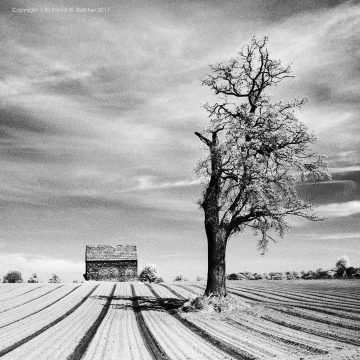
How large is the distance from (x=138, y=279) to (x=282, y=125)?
112ft

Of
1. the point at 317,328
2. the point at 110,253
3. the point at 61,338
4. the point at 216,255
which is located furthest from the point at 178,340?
the point at 110,253

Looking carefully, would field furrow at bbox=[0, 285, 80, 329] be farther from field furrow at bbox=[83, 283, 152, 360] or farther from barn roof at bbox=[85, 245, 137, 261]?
barn roof at bbox=[85, 245, 137, 261]

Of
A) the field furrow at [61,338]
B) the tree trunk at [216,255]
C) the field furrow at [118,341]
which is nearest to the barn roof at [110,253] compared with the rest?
the field furrow at [61,338]

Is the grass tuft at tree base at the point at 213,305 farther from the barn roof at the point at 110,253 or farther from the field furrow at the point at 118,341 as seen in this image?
the barn roof at the point at 110,253

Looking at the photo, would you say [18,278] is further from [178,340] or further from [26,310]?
[178,340]

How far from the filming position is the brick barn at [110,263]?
44375 millimetres

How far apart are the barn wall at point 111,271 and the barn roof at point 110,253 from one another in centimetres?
50

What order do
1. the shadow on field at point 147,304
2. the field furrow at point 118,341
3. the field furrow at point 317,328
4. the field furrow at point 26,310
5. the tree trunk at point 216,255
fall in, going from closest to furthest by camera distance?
the field furrow at point 118,341 → the field furrow at point 317,328 → the field furrow at point 26,310 → the tree trunk at point 216,255 → the shadow on field at point 147,304

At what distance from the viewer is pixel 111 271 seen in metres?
44.7

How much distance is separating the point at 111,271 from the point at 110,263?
1.01 metres

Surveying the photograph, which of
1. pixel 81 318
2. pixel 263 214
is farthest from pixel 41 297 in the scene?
pixel 263 214

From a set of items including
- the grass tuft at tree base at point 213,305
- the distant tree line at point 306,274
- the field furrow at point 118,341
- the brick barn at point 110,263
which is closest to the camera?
the field furrow at point 118,341

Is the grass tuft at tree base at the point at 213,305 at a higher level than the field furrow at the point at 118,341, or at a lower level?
higher

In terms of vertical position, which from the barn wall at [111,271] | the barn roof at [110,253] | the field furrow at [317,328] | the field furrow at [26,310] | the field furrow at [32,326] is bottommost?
the field furrow at [317,328]
